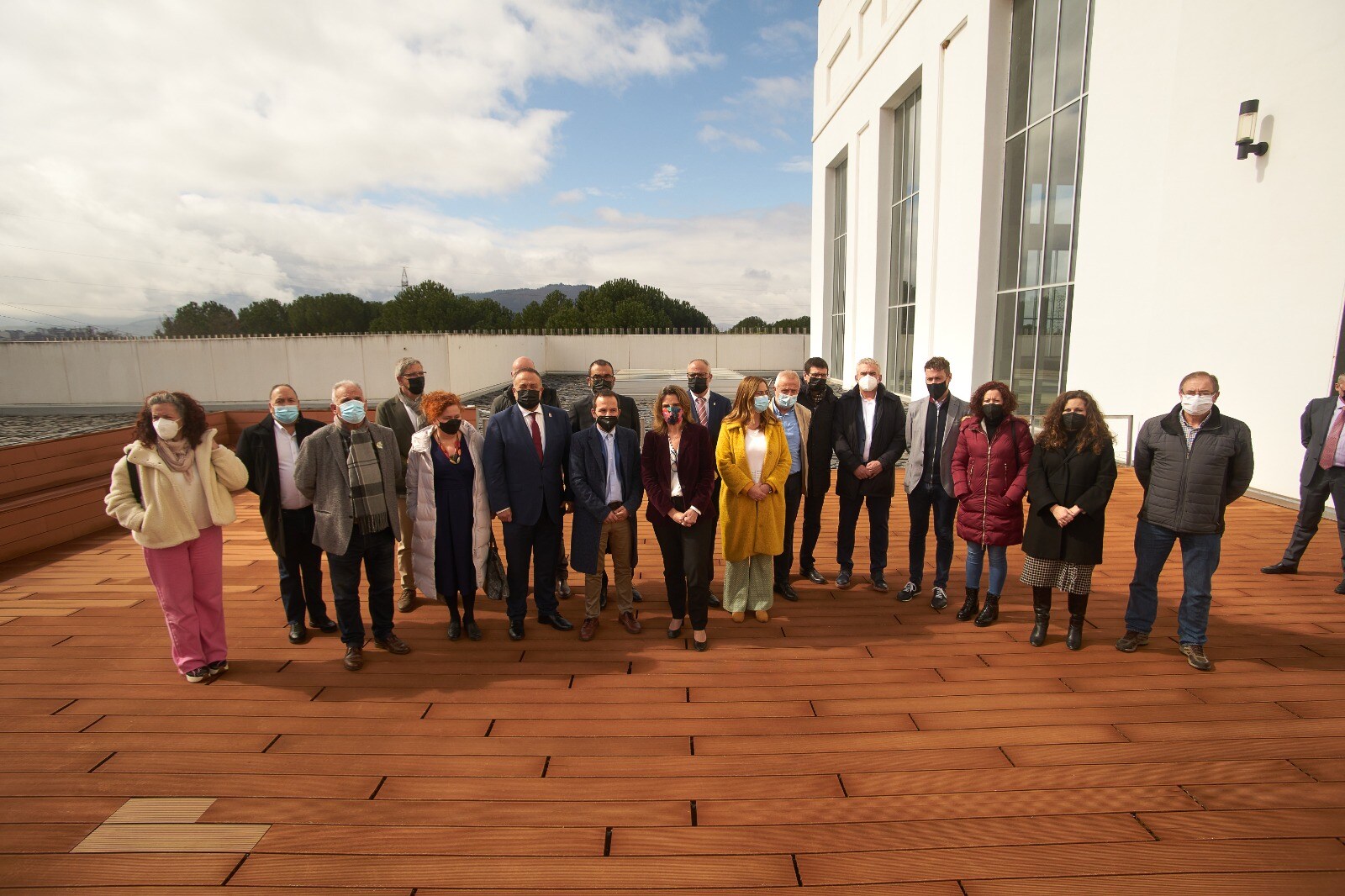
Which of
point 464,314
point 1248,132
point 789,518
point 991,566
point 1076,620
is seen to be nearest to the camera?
point 1076,620

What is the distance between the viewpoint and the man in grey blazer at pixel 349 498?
3598mm

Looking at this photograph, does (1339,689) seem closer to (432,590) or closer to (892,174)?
(432,590)

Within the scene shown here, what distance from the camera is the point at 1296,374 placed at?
616 centimetres

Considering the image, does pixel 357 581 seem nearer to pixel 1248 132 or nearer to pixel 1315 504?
pixel 1315 504

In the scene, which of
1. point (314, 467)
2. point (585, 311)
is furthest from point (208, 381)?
point (585, 311)

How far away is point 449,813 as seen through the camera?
243 centimetres

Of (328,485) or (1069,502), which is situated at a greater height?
(328,485)

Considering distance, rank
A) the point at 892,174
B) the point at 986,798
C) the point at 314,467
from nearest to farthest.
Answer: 1. the point at 986,798
2. the point at 314,467
3. the point at 892,174

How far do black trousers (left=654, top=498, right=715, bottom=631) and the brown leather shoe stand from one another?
1.65 metres

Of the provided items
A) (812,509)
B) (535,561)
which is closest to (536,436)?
(535,561)

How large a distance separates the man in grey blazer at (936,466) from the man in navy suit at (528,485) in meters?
2.42

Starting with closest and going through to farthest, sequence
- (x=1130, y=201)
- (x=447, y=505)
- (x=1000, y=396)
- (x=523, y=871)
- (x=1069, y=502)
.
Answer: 1. (x=523, y=871)
2. (x=1069, y=502)
3. (x=1000, y=396)
4. (x=447, y=505)
5. (x=1130, y=201)

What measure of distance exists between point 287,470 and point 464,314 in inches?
3043

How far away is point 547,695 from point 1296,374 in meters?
7.61
